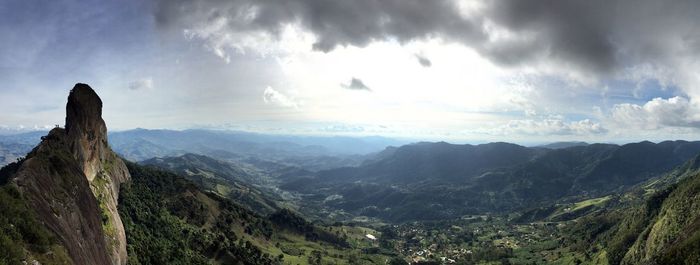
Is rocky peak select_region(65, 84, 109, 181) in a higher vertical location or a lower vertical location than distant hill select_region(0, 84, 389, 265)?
higher

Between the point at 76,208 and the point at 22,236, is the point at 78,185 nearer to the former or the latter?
the point at 76,208

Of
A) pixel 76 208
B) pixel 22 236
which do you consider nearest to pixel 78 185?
pixel 76 208

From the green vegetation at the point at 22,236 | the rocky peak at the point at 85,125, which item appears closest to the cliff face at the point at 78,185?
the rocky peak at the point at 85,125

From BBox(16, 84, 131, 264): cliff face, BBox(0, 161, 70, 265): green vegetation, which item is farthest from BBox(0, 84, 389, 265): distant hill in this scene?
BBox(0, 161, 70, 265): green vegetation

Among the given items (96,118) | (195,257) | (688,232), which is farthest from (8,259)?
(688,232)

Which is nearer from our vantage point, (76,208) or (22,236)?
(22,236)

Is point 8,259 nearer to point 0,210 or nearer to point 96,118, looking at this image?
point 0,210

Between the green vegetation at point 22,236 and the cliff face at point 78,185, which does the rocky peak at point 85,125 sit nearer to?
the cliff face at point 78,185

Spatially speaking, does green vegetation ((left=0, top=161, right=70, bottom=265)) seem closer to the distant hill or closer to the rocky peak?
the distant hill

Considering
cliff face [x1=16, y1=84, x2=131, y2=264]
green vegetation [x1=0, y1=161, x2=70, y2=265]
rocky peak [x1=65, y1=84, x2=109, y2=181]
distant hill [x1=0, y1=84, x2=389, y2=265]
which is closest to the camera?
green vegetation [x1=0, y1=161, x2=70, y2=265]
